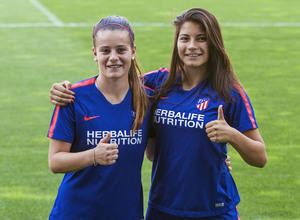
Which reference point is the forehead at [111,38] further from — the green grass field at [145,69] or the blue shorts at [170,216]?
the green grass field at [145,69]

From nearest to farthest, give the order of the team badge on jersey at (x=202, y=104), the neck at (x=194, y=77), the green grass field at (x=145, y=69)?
the team badge on jersey at (x=202, y=104) < the neck at (x=194, y=77) < the green grass field at (x=145, y=69)

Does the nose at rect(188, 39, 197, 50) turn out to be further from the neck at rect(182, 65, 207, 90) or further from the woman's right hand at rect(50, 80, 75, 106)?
the woman's right hand at rect(50, 80, 75, 106)

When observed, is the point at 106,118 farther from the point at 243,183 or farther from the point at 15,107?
the point at 15,107

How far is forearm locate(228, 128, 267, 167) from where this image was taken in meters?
3.56

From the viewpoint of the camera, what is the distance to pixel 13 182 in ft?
22.4

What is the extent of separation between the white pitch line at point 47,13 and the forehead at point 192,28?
42.0ft

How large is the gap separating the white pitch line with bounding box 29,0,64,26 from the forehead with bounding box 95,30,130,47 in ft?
42.4

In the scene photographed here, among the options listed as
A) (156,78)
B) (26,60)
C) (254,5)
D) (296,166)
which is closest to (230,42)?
(26,60)

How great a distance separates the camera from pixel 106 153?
3.36 m

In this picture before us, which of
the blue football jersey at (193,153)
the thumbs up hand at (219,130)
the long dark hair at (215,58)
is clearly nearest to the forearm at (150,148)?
the blue football jersey at (193,153)

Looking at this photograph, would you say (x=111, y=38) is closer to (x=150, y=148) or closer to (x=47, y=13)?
(x=150, y=148)

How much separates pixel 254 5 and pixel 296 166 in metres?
13.0

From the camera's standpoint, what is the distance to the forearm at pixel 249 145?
11.7 ft

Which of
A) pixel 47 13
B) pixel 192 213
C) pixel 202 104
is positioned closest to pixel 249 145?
pixel 202 104
